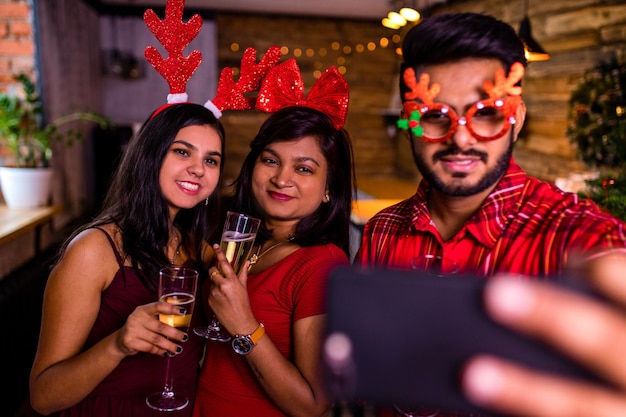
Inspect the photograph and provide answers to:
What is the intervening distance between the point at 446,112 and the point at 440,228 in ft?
0.97

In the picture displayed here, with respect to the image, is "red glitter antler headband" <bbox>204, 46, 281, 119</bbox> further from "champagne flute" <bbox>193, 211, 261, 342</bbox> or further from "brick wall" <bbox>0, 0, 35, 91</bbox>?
"brick wall" <bbox>0, 0, 35, 91</bbox>

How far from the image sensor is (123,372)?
149 centimetres

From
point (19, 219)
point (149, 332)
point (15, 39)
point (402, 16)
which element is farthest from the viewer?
point (402, 16)

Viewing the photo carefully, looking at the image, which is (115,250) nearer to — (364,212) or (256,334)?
(256,334)

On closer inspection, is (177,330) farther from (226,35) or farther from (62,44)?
(226,35)

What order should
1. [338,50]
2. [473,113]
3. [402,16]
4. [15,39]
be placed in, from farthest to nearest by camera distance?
1. [338,50]
2. [402,16]
3. [15,39]
4. [473,113]

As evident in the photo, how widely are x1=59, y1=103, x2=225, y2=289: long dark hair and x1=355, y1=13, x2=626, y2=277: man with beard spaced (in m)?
0.81

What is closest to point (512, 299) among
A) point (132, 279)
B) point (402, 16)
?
point (132, 279)

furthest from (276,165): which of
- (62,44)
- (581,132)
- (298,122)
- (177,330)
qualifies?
(62,44)

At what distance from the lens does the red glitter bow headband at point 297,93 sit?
5.68 feet

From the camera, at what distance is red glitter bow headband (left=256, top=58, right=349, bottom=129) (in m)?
1.73

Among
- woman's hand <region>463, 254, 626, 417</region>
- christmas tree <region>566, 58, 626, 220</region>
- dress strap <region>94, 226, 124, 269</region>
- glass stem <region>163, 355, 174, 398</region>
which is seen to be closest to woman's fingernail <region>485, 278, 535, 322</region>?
woman's hand <region>463, 254, 626, 417</region>

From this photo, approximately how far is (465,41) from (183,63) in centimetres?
108

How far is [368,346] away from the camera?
1.59 feet
